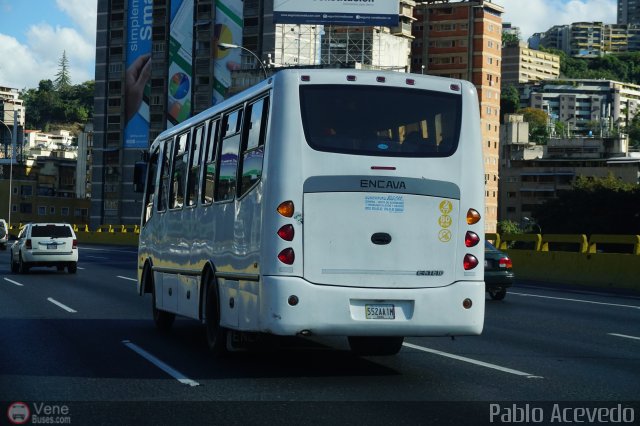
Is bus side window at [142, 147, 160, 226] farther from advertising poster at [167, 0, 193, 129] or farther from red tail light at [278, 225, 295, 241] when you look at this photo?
advertising poster at [167, 0, 193, 129]

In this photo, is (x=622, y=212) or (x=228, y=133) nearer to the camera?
(x=228, y=133)

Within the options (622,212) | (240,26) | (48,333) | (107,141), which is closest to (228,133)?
(48,333)

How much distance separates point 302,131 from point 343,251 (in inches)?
49.2

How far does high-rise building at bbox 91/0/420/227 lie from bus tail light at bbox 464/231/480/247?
10881 centimetres

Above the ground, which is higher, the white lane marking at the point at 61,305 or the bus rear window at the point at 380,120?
the bus rear window at the point at 380,120

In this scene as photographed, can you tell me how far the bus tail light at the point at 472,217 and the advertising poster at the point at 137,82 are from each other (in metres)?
129

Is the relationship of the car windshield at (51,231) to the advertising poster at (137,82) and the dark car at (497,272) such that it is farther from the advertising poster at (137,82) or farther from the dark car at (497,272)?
the advertising poster at (137,82)

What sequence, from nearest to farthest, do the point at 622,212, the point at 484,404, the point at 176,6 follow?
the point at 484,404 < the point at 622,212 < the point at 176,6

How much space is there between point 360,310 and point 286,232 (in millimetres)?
1038

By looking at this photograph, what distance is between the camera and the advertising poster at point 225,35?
443 feet

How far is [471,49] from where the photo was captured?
166500mm

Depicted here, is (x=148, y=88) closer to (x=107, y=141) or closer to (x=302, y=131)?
(x=107, y=141)

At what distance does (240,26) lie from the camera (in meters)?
137

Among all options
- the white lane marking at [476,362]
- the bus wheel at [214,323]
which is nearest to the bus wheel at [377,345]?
the white lane marking at [476,362]
